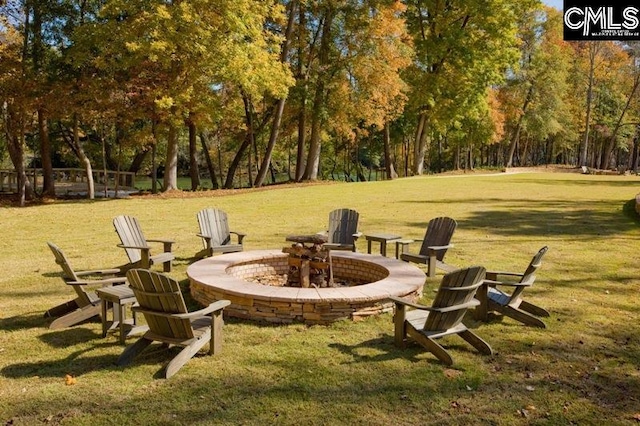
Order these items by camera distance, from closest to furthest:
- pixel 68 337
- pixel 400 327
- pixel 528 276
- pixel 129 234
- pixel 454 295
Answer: pixel 454 295
pixel 400 327
pixel 68 337
pixel 528 276
pixel 129 234

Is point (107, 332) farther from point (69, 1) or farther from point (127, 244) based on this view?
point (69, 1)

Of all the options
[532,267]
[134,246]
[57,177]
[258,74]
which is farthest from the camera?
[57,177]

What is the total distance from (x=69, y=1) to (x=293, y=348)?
21702 mm

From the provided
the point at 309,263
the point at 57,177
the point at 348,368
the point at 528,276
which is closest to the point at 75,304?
the point at 309,263

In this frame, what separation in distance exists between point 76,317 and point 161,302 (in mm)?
1840

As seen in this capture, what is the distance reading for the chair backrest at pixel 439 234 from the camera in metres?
8.55

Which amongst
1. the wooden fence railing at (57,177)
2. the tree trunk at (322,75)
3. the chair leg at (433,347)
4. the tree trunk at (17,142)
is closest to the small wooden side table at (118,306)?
the chair leg at (433,347)

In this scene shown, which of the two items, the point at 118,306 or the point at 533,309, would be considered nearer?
the point at 118,306

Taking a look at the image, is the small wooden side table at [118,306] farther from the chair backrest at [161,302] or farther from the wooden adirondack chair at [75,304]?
the chair backrest at [161,302]

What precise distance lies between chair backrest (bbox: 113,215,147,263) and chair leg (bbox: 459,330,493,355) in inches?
204

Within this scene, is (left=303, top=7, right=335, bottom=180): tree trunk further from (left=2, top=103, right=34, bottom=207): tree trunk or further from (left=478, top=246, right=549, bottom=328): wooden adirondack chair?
(left=478, top=246, right=549, bottom=328): wooden adirondack chair

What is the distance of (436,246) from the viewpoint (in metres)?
8.66

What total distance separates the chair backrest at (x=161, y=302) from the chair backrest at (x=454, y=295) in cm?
232

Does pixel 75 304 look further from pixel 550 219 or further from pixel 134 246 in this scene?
pixel 550 219
